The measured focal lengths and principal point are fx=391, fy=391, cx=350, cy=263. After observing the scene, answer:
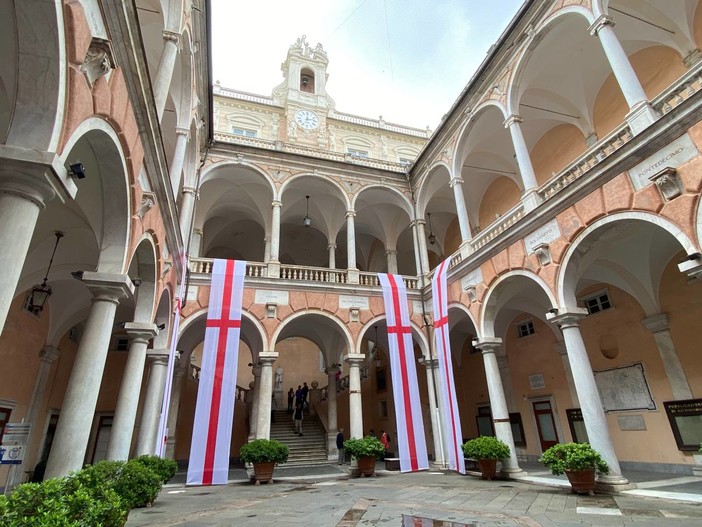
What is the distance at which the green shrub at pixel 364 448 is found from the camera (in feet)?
34.4

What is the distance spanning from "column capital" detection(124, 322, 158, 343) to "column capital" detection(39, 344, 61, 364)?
4526 millimetres

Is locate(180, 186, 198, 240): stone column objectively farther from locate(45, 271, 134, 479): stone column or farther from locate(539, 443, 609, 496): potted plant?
locate(539, 443, 609, 496): potted plant

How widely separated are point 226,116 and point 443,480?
19.7 meters

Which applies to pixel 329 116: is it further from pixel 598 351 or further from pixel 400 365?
pixel 598 351

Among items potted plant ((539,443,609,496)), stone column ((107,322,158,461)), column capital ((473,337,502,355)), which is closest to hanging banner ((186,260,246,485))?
stone column ((107,322,158,461))

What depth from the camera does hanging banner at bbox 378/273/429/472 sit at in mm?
11398

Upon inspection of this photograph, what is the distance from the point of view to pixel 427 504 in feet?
21.2

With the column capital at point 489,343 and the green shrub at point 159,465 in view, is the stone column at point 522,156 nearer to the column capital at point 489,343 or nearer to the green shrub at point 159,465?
the column capital at point 489,343

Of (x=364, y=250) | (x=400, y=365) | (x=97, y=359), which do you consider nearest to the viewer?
(x=97, y=359)

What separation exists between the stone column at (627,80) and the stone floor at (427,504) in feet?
20.3

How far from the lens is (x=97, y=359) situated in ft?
17.3

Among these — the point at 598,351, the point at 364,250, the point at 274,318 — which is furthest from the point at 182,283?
the point at 598,351

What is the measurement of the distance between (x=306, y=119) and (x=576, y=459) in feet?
66.3

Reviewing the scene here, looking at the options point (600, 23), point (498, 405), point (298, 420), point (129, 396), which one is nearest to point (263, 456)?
point (129, 396)
